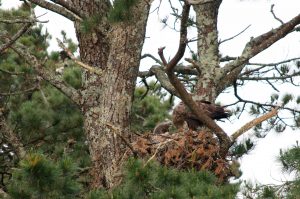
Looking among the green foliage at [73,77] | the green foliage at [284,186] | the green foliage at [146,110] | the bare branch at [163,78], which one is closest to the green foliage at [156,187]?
the green foliage at [284,186]

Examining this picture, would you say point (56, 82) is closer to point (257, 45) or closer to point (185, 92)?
point (185, 92)

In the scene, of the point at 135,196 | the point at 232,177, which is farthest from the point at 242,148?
the point at 135,196

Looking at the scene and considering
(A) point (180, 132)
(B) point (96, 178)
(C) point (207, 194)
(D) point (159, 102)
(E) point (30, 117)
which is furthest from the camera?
(D) point (159, 102)

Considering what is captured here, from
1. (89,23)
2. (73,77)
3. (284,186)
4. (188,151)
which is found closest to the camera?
(284,186)

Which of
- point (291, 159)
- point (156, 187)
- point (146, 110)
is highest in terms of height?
point (146, 110)

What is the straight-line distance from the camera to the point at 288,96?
31.0 ft

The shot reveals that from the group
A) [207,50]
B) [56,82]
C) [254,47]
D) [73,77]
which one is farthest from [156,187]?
[73,77]

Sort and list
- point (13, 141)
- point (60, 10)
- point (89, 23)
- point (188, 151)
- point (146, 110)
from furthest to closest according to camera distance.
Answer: point (146, 110) < point (13, 141) < point (60, 10) < point (188, 151) < point (89, 23)

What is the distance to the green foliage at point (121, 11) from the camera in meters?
5.02

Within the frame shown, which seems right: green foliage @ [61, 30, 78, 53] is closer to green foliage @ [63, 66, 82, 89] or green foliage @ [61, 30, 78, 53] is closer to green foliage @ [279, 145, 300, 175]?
green foliage @ [63, 66, 82, 89]

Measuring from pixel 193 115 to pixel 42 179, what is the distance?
8.50 ft

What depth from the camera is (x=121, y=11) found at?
5082 millimetres

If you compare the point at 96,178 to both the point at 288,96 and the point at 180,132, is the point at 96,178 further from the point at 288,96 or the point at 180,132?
the point at 288,96

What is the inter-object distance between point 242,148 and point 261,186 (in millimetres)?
1405
